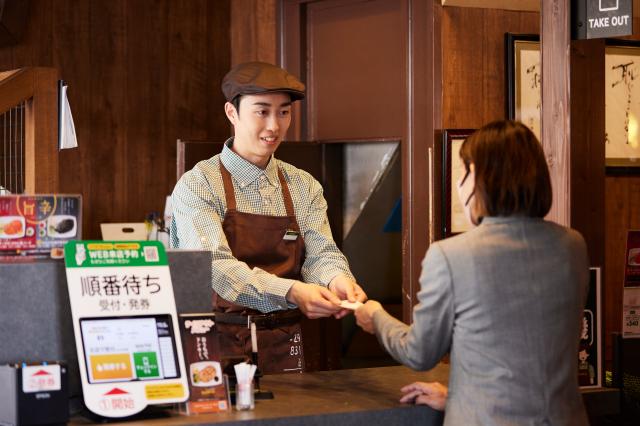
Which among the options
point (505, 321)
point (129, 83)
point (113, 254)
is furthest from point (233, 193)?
point (129, 83)

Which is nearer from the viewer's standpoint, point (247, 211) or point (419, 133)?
point (247, 211)

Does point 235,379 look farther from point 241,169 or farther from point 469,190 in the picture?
point 241,169

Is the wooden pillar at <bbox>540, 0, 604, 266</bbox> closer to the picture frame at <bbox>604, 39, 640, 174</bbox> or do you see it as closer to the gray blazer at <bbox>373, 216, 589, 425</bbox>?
the gray blazer at <bbox>373, 216, 589, 425</bbox>

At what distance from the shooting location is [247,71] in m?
3.52

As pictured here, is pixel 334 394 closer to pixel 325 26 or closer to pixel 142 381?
pixel 142 381

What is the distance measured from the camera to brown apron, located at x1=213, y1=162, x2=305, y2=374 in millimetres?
3344

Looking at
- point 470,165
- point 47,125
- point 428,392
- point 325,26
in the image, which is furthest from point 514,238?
point 325,26

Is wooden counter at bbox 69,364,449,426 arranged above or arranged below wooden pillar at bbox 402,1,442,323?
below

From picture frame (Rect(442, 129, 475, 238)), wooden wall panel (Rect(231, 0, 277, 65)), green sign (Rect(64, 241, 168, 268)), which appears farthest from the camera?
wooden wall panel (Rect(231, 0, 277, 65))

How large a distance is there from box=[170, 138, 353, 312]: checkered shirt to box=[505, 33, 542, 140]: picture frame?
2.02 m

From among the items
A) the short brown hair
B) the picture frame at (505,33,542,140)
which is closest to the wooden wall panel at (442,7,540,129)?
the picture frame at (505,33,542,140)

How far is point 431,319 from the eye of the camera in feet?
7.23

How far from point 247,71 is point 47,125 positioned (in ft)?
6.21

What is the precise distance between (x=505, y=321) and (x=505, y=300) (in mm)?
47
